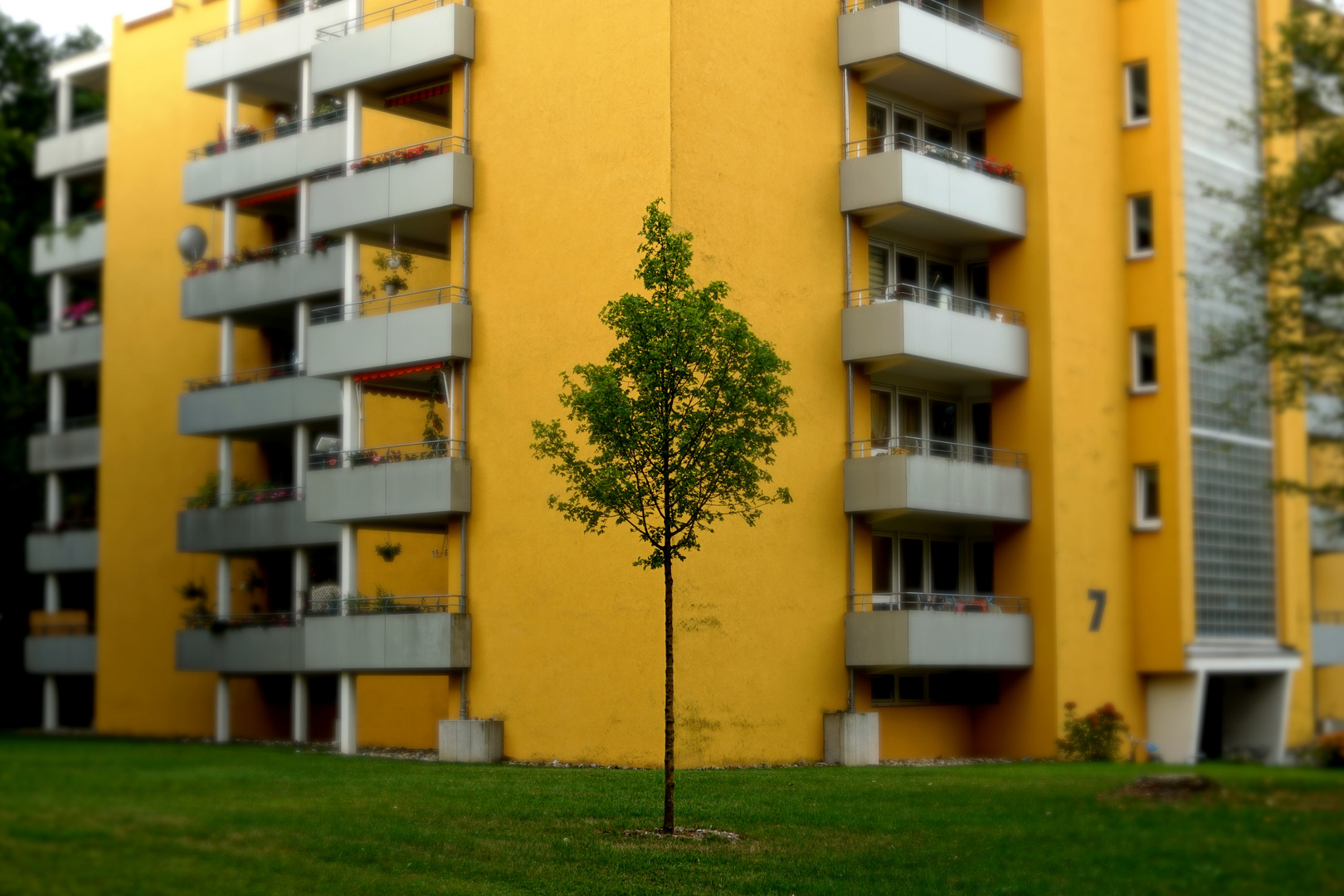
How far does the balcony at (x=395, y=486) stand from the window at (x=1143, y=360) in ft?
48.6

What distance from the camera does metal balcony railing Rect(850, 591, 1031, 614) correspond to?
31.8m

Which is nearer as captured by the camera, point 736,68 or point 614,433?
point 614,433

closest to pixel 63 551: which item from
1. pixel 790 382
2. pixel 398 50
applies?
pixel 398 50

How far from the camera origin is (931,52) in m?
33.2

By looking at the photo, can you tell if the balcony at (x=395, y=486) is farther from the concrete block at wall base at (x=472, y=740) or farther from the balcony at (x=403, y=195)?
the balcony at (x=403, y=195)

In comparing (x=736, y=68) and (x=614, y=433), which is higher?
(x=736, y=68)

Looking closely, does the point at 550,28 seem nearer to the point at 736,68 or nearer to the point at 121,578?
the point at 736,68

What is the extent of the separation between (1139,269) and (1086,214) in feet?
5.68

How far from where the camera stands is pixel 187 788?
1677 centimetres

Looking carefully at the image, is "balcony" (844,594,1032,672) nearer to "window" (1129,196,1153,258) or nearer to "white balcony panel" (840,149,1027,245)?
"white balcony panel" (840,149,1027,245)

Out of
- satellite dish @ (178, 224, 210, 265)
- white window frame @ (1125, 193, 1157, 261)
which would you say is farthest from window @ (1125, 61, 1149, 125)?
satellite dish @ (178, 224, 210, 265)

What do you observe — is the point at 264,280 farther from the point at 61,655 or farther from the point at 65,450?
the point at 61,655

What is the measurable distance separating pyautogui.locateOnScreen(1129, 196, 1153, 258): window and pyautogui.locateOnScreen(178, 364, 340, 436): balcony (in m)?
19.1

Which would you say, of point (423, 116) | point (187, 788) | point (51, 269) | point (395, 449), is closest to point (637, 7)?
point (423, 116)
